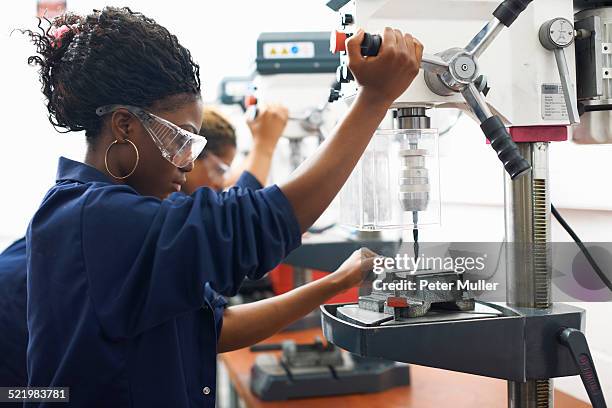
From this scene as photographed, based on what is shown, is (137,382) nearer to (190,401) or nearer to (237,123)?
(190,401)

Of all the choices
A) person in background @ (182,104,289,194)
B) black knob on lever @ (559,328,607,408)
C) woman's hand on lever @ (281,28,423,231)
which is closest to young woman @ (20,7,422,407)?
woman's hand on lever @ (281,28,423,231)

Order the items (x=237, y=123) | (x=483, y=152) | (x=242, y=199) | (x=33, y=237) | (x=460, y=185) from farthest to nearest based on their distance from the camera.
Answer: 1. (x=237, y=123)
2. (x=460, y=185)
3. (x=483, y=152)
4. (x=33, y=237)
5. (x=242, y=199)

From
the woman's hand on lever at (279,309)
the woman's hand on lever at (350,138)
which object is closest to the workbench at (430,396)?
the woman's hand on lever at (279,309)

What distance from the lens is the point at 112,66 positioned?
0.98m

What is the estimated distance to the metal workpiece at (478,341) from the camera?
90cm

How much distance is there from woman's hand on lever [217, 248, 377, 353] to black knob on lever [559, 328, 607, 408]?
0.44m

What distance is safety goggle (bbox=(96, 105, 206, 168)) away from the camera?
3.27 feet

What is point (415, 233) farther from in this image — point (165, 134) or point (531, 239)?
point (165, 134)

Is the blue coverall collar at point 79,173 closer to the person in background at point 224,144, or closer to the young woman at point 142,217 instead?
the young woman at point 142,217

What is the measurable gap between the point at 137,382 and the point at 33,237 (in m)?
0.25

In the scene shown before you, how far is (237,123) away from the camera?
364cm

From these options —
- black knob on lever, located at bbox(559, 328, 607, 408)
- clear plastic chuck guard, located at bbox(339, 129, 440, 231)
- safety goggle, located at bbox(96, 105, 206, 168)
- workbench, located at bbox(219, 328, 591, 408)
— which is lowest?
workbench, located at bbox(219, 328, 591, 408)

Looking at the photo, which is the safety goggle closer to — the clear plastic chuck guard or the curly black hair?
the curly black hair

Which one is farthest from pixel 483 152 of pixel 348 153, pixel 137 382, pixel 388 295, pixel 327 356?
pixel 137 382
